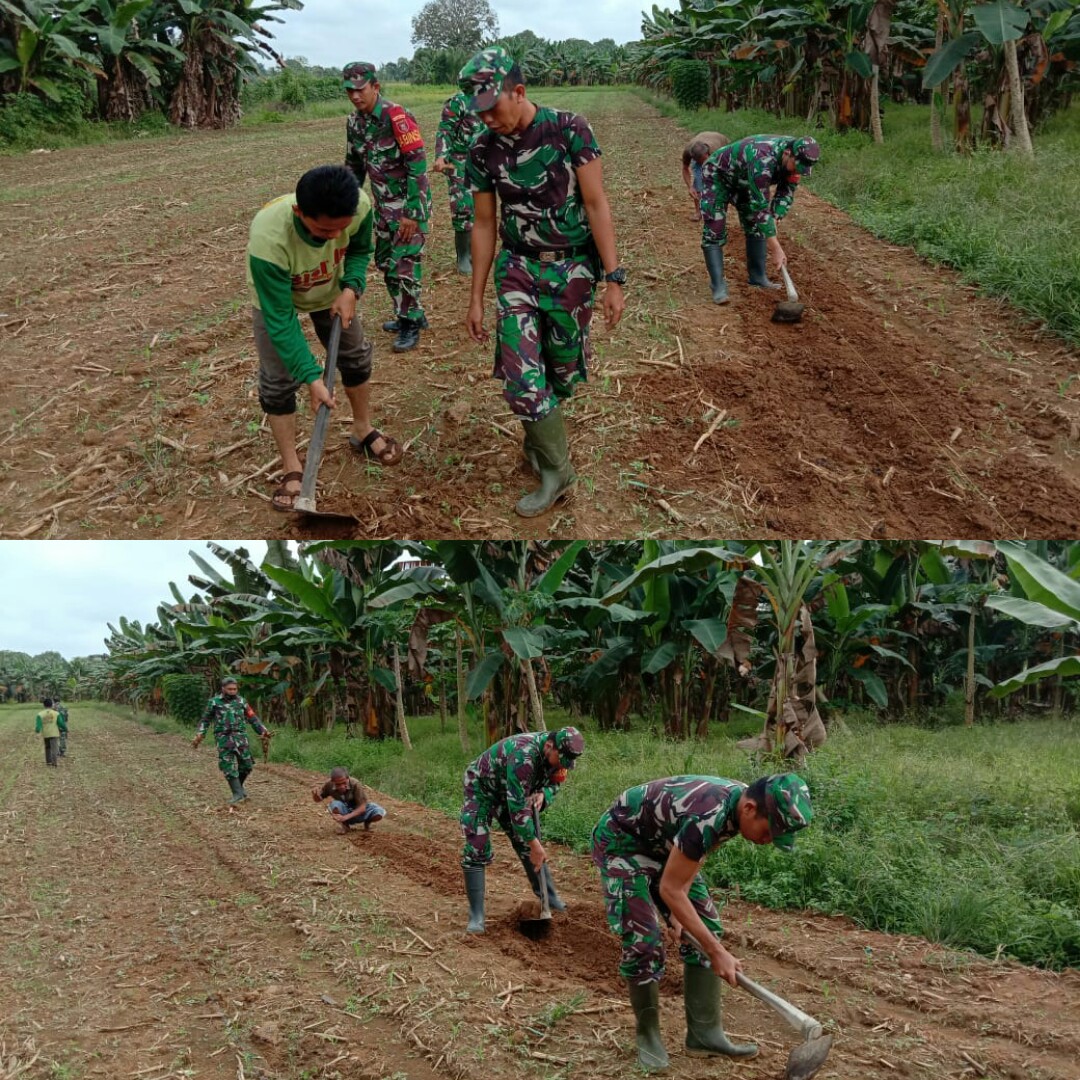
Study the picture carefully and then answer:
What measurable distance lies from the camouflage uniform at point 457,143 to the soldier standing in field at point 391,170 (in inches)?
33.4

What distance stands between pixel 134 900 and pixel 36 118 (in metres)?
20.6

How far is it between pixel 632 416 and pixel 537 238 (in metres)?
1.96

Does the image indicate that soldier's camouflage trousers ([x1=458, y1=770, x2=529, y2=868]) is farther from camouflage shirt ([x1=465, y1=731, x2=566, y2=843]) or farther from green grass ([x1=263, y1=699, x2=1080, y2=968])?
green grass ([x1=263, y1=699, x2=1080, y2=968])

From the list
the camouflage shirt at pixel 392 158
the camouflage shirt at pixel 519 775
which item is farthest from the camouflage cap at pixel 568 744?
the camouflage shirt at pixel 392 158

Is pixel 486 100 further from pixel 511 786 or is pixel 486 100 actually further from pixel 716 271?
pixel 716 271

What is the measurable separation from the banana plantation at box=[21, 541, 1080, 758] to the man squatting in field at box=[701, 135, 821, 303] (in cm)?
274

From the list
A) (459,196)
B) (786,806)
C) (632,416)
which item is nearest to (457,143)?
(459,196)

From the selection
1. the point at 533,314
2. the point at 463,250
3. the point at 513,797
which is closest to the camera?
the point at 533,314

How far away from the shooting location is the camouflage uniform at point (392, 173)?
752 centimetres

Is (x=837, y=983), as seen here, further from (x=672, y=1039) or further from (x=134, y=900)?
(x=134, y=900)

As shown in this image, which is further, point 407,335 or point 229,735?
point 229,735

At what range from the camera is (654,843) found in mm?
4246

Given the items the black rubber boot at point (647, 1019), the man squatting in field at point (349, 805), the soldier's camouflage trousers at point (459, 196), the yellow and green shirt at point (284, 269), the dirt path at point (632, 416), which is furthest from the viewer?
Result: the soldier's camouflage trousers at point (459, 196)

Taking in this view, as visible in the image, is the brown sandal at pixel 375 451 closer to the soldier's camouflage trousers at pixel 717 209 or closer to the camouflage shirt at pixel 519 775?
the camouflage shirt at pixel 519 775
